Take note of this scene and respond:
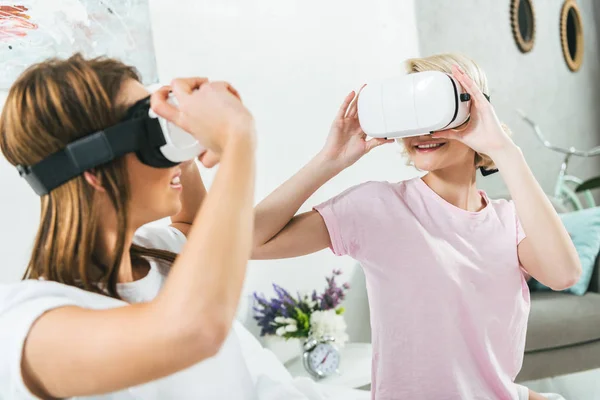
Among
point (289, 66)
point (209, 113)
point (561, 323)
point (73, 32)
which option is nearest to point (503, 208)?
point (209, 113)

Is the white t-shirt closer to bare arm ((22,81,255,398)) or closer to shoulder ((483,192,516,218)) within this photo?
bare arm ((22,81,255,398))

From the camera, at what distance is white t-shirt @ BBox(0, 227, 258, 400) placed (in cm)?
59

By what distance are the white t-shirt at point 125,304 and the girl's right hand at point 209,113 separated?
0.21 meters

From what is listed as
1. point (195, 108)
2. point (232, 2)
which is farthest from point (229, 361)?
point (232, 2)

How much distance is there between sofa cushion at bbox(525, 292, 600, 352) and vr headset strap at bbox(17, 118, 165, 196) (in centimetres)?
224

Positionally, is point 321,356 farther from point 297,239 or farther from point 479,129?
point 479,129

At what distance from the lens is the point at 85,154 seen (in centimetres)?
66

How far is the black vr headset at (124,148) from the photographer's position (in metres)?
0.66

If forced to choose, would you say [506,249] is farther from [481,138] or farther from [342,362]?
[342,362]

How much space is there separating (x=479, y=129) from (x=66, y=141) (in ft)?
1.99

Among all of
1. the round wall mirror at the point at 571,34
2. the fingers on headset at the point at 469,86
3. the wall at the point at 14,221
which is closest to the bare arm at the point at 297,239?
the fingers on headset at the point at 469,86

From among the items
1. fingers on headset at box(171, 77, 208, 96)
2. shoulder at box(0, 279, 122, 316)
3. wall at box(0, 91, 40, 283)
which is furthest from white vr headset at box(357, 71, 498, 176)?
wall at box(0, 91, 40, 283)

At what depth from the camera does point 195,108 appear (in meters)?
0.62

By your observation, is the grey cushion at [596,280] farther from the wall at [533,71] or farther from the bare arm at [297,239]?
the bare arm at [297,239]
